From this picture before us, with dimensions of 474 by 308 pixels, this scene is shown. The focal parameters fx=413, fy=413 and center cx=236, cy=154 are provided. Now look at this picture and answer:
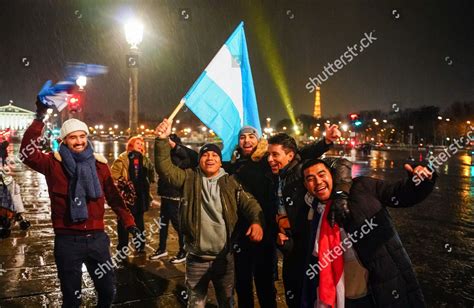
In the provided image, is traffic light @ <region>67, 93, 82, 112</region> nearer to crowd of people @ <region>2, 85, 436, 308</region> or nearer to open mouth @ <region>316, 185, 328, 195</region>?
crowd of people @ <region>2, 85, 436, 308</region>

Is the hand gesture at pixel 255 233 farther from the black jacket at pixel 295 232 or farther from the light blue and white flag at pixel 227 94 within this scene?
the light blue and white flag at pixel 227 94

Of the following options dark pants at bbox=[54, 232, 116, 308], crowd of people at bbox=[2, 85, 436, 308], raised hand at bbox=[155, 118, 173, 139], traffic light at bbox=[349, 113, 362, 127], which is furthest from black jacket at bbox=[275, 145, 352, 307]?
traffic light at bbox=[349, 113, 362, 127]

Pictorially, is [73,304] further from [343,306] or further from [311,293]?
[343,306]

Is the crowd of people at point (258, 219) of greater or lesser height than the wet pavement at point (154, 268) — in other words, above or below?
above

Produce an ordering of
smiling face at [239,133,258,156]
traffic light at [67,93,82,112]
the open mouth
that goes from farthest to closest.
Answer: traffic light at [67,93,82,112], smiling face at [239,133,258,156], the open mouth

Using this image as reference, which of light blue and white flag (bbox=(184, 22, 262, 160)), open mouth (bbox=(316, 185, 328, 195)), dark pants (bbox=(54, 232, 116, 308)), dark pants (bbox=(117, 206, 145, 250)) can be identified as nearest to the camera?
open mouth (bbox=(316, 185, 328, 195))

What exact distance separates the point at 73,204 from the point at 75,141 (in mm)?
540

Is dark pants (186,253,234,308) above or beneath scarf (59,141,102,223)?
beneath

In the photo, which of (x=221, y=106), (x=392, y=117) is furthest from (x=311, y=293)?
(x=392, y=117)

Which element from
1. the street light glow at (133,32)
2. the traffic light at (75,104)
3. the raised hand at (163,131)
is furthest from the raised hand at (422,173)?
the street light glow at (133,32)

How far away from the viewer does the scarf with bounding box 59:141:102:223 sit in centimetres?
330

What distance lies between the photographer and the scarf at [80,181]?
3.30 metres

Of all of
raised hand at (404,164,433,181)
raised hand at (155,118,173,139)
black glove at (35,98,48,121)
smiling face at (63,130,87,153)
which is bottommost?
raised hand at (404,164,433,181)

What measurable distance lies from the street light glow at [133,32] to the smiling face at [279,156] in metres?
6.42
